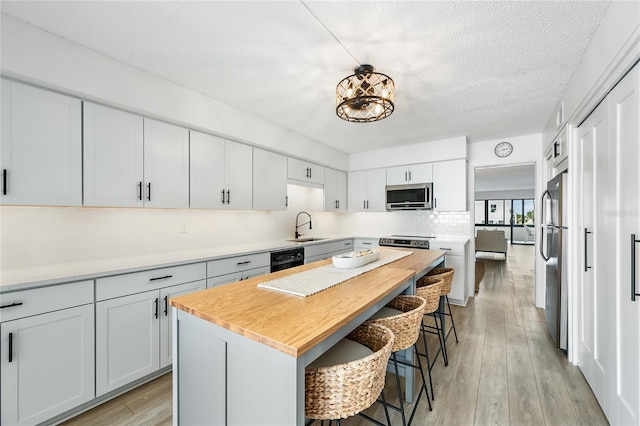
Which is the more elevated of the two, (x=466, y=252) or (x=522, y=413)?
(x=466, y=252)

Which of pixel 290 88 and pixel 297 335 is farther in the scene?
pixel 290 88

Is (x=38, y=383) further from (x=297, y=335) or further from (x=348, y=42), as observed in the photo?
(x=348, y=42)

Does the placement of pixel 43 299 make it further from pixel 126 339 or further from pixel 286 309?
pixel 286 309

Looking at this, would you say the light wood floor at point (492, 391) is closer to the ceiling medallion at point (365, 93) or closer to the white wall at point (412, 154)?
the ceiling medallion at point (365, 93)

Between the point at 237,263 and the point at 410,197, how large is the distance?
2.97 metres

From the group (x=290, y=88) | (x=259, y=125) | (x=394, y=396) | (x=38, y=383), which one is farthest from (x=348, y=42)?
(x=38, y=383)

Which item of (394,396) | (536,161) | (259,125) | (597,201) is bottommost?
(394,396)

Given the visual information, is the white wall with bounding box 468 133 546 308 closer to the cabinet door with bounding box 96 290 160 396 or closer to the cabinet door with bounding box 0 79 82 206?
the cabinet door with bounding box 96 290 160 396

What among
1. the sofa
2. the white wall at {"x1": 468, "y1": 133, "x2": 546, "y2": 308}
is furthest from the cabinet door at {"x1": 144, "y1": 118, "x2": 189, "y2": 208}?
the sofa

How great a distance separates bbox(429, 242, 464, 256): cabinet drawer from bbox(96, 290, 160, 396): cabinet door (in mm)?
3523

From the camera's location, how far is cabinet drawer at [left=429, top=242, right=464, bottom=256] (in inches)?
153

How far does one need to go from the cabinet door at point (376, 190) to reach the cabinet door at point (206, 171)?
2780 mm

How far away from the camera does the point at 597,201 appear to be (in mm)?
1907

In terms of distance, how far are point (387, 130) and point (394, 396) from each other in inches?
120
